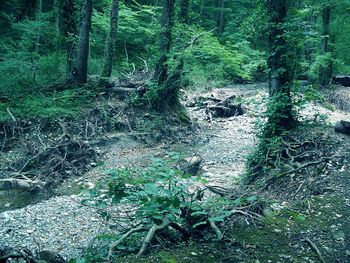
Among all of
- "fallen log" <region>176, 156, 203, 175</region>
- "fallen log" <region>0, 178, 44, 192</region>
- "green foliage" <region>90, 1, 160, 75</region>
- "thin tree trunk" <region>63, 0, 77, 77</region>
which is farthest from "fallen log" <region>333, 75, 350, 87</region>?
"fallen log" <region>0, 178, 44, 192</region>

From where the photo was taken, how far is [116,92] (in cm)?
1252

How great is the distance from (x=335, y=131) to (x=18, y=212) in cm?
664

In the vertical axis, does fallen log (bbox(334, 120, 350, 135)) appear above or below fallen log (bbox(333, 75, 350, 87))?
below

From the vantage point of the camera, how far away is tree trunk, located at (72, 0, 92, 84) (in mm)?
11594

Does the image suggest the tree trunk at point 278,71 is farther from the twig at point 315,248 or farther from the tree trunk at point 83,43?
the tree trunk at point 83,43

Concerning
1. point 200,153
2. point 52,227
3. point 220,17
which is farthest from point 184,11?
point 220,17

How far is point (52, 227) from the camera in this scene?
6133 millimetres

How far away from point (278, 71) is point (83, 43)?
7.22m

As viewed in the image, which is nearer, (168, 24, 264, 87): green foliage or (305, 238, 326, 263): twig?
(305, 238, 326, 263): twig

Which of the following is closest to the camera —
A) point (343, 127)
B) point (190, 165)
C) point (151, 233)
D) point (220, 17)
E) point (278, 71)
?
point (151, 233)

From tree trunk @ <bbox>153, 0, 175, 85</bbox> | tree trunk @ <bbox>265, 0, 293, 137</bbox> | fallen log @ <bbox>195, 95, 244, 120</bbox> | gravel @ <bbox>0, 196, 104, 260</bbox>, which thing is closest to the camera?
gravel @ <bbox>0, 196, 104, 260</bbox>

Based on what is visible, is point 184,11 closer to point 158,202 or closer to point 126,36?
point 126,36

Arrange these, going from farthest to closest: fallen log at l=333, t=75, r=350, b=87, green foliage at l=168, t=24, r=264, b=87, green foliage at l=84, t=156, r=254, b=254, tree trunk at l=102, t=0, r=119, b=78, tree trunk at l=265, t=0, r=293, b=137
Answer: fallen log at l=333, t=75, r=350, b=87
tree trunk at l=102, t=0, r=119, b=78
green foliage at l=168, t=24, r=264, b=87
tree trunk at l=265, t=0, r=293, b=137
green foliage at l=84, t=156, r=254, b=254

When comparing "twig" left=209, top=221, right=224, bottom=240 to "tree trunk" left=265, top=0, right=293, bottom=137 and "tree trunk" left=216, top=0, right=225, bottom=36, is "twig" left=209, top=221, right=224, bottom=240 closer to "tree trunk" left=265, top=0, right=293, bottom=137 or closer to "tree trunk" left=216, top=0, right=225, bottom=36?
"tree trunk" left=265, top=0, right=293, bottom=137
